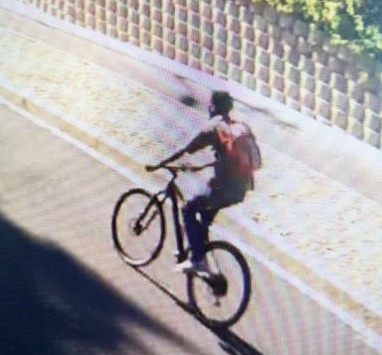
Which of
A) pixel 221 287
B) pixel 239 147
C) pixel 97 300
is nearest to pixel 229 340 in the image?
pixel 221 287

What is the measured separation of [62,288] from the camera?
14.6 ft

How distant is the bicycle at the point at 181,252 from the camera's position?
433 centimetres

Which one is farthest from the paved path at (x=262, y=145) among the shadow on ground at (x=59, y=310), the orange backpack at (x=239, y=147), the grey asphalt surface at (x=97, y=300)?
the shadow on ground at (x=59, y=310)

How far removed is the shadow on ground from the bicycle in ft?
1.25

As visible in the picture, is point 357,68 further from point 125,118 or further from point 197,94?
point 125,118

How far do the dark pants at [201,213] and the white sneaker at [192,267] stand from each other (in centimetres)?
3

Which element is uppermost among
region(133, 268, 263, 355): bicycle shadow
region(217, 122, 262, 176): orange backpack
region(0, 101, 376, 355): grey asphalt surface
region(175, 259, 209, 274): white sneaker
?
region(217, 122, 262, 176): orange backpack

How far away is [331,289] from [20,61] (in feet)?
17.5

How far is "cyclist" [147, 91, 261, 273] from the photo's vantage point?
4.26 meters

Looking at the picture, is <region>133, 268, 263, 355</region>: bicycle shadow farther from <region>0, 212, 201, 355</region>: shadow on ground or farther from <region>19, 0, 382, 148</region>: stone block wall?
<region>19, 0, 382, 148</region>: stone block wall

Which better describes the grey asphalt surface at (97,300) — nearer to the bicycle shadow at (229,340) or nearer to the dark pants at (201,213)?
the bicycle shadow at (229,340)

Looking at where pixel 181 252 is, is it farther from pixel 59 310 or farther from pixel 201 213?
pixel 59 310

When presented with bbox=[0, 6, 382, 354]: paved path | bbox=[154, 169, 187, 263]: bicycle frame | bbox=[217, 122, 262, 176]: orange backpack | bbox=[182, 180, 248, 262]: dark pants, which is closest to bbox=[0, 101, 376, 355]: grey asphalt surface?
bbox=[154, 169, 187, 263]: bicycle frame

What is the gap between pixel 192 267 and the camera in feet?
14.8
